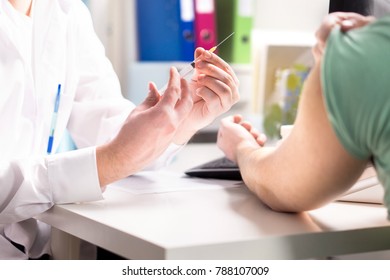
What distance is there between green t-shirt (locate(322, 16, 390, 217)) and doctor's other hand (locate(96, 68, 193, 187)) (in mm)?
380

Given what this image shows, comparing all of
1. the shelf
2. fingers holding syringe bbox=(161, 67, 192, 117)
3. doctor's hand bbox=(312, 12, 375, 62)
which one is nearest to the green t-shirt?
doctor's hand bbox=(312, 12, 375, 62)

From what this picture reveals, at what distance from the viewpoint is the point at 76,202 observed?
1.09m

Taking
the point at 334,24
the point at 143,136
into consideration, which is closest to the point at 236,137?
the point at 143,136

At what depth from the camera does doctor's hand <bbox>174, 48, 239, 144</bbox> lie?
4.10 ft

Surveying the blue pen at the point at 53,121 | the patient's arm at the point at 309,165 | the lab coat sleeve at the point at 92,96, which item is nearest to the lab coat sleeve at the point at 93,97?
the lab coat sleeve at the point at 92,96

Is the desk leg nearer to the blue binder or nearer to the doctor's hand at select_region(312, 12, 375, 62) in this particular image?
the doctor's hand at select_region(312, 12, 375, 62)

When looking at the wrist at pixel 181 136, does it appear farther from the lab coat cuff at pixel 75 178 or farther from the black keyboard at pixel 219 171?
the lab coat cuff at pixel 75 178

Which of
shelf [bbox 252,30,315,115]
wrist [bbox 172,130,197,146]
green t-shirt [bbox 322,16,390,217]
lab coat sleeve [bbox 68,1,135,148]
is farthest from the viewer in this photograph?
shelf [bbox 252,30,315,115]

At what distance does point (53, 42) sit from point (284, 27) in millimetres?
1659

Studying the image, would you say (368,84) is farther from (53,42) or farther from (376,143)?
(53,42)

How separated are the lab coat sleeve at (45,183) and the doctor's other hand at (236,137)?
33 centimetres

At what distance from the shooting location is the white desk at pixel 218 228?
2.56 feet
